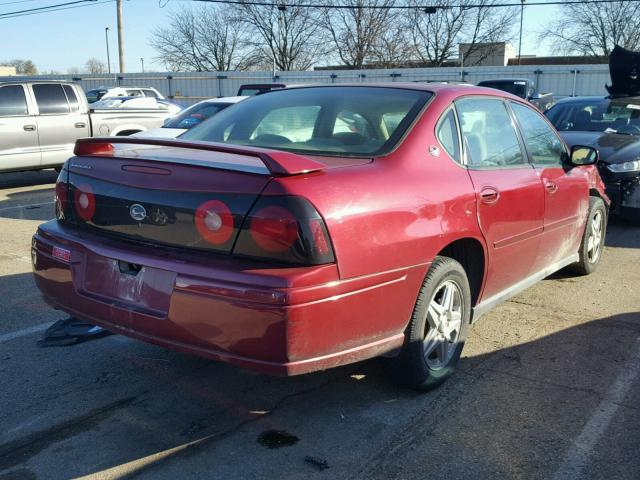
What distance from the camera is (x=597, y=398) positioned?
11.6 ft

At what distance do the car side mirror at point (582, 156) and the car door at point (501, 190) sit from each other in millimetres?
779

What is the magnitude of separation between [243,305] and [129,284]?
0.65 m

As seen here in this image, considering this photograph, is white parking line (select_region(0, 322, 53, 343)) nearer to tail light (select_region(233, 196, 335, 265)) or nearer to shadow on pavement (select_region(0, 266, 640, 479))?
A: shadow on pavement (select_region(0, 266, 640, 479))

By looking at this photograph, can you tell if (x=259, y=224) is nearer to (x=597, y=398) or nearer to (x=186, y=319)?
(x=186, y=319)

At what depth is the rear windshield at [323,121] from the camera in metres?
3.47

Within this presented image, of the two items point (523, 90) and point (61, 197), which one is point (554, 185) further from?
point (523, 90)

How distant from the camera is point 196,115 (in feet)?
34.9

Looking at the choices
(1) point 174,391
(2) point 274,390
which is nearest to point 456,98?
(2) point 274,390

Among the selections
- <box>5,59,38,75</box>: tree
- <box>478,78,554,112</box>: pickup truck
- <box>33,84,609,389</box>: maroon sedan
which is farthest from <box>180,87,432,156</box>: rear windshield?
<box>5,59,38,75</box>: tree

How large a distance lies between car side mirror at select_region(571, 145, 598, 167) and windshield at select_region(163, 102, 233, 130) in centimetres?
662

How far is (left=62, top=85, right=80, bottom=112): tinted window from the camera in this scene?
38.7 ft

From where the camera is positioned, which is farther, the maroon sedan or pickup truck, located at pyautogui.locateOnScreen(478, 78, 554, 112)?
pickup truck, located at pyautogui.locateOnScreen(478, 78, 554, 112)

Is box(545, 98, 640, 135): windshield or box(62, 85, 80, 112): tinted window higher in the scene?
box(62, 85, 80, 112): tinted window

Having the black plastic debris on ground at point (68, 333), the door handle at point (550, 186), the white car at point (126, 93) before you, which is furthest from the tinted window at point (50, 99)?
the white car at point (126, 93)
